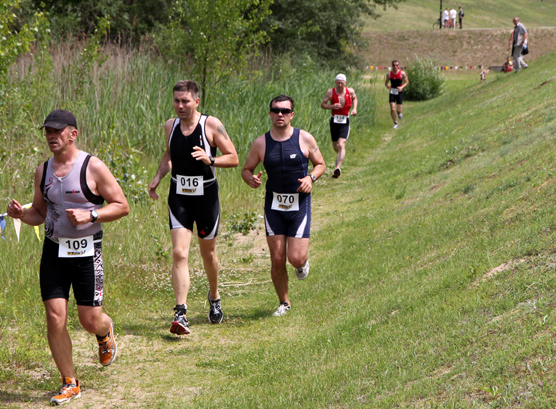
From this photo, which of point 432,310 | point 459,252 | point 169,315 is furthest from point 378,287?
point 169,315

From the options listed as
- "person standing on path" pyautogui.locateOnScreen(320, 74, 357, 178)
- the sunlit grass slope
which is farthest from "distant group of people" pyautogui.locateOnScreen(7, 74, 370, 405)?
"person standing on path" pyautogui.locateOnScreen(320, 74, 357, 178)

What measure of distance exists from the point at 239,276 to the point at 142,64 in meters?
8.11

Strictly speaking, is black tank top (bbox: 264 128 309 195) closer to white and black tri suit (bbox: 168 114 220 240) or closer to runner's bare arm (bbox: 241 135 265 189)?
runner's bare arm (bbox: 241 135 265 189)

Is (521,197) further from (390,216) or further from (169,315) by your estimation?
(169,315)

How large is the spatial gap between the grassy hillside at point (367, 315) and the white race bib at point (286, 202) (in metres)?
1.02

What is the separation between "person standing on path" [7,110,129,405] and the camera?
15.7ft

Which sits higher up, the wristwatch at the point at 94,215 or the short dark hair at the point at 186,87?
the short dark hair at the point at 186,87

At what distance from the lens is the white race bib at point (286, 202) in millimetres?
6778

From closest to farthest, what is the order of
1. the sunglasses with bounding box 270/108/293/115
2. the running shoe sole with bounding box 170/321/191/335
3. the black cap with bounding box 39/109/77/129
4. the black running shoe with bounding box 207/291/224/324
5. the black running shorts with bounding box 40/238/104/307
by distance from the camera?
A: the black cap with bounding box 39/109/77/129 < the black running shorts with bounding box 40/238/104/307 < the running shoe sole with bounding box 170/321/191/335 < the sunglasses with bounding box 270/108/293/115 < the black running shoe with bounding box 207/291/224/324

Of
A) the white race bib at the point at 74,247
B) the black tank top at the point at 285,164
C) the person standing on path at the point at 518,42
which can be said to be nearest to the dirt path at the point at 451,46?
the person standing on path at the point at 518,42

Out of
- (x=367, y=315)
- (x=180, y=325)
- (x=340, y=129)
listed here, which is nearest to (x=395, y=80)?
(x=340, y=129)

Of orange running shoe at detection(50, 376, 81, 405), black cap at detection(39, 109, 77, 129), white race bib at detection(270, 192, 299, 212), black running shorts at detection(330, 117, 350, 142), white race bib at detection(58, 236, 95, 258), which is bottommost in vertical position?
black running shorts at detection(330, 117, 350, 142)

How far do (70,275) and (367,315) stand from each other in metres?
2.45

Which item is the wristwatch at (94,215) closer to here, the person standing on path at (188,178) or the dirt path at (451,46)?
the person standing on path at (188,178)
